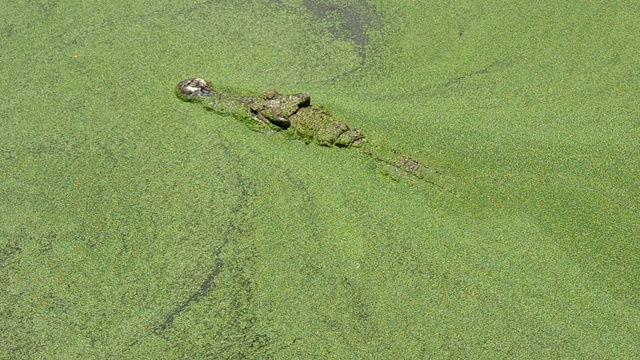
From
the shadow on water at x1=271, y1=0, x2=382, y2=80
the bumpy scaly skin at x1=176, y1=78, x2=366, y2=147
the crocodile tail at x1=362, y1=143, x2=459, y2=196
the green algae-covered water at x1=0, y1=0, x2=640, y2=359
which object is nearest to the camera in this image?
the green algae-covered water at x1=0, y1=0, x2=640, y2=359

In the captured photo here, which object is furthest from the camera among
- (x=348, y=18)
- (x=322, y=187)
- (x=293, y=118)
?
(x=348, y=18)

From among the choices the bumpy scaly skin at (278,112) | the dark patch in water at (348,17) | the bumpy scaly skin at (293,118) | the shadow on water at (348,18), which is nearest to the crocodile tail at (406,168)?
the bumpy scaly skin at (293,118)

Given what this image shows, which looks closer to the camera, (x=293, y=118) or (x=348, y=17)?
(x=293, y=118)

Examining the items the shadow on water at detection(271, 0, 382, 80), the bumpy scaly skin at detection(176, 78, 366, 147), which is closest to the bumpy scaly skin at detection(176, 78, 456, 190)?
the bumpy scaly skin at detection(176, 78, 366, 147)

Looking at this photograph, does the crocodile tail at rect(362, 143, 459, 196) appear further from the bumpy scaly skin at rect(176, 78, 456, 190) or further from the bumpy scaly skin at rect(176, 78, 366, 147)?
the bumpy scaly skin at rect(176, 78, 366, 147)

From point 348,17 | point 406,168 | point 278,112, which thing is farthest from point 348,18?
point 406,168

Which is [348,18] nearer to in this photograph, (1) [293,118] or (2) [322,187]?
(1) [293,118]

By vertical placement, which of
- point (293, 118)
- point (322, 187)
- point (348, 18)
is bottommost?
point (322, 187)
